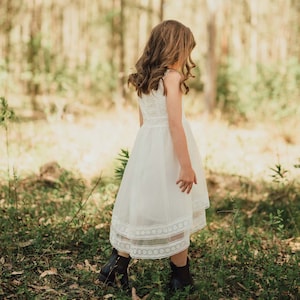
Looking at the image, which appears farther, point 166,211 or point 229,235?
point 229,235

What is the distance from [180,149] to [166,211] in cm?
39

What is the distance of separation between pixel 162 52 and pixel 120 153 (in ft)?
13.0

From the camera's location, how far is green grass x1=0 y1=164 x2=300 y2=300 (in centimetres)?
340

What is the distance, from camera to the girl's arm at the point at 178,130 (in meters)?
3.08

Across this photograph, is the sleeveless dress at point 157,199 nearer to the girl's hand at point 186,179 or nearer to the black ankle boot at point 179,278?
the girl's hand at point 186,179

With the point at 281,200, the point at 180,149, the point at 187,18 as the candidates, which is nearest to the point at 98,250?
the point at 180,149

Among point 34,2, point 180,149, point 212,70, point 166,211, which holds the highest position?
point 34,2

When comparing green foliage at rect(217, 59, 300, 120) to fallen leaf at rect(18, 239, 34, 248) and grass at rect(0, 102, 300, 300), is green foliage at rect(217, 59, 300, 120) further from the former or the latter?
fallen leaf at rect(18, 239, 34, 248)

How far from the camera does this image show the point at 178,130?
308 centimetres

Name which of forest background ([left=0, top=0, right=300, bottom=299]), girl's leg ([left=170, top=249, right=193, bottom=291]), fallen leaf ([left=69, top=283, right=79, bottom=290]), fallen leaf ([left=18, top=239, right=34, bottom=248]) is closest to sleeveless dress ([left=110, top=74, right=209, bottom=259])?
girl's leg ([left=170, top=249, right=193, bottom=291])

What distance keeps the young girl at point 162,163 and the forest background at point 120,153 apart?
295 millimetres

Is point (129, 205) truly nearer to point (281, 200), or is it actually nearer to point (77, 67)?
point (281, 200)

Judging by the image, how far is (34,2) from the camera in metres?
13.8

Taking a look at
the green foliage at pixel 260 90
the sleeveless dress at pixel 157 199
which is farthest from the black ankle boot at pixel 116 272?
the green foliage at pixel 260 90
